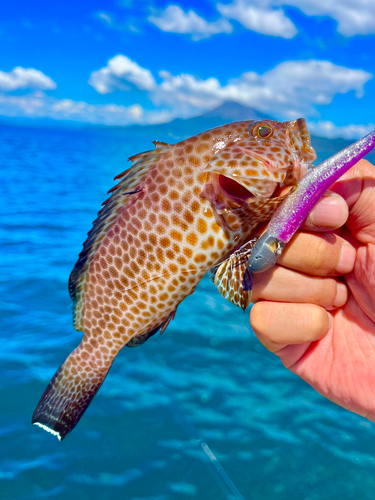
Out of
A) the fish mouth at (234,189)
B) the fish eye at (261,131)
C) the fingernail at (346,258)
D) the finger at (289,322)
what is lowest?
the finger at (289,322)

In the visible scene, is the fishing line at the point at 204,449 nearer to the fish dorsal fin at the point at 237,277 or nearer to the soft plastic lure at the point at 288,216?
the fish dorsal fin at the point at 237,277

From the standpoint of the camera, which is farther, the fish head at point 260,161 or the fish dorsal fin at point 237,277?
the fish dorsal fin at point 237,277

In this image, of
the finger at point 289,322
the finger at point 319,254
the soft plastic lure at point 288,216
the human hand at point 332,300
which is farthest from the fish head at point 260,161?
the finger at point 289,322

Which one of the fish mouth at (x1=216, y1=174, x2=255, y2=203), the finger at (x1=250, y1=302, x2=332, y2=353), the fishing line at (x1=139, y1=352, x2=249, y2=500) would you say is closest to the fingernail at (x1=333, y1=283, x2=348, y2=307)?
the finger at (x1=250, y1=302, x2=332, y2=353)

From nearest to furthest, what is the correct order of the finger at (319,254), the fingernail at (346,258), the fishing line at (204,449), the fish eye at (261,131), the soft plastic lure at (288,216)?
the soft plastic lure at (288,216) < the fish eye at (261,131) < the finger at (319,254) < the fingernail at (346,258) < the fishing line at (204,449)

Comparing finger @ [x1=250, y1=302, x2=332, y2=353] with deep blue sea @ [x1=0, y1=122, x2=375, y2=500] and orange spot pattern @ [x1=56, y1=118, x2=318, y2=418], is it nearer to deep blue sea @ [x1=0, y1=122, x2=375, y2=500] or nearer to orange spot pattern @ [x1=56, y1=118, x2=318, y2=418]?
orange spot pattern @ [x1=56, y1=118, x2=318, y2=418]

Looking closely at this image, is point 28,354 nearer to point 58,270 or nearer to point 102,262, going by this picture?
point 58,270
